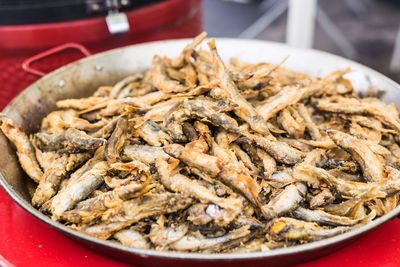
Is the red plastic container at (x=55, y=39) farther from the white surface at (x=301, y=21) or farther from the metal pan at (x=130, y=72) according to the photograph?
the white surface at (x=301, y=21)

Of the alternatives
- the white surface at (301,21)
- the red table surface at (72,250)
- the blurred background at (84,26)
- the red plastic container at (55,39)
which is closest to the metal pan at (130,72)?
the red table surface at (72,250)

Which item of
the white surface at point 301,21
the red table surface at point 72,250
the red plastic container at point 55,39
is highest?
the red plastic container at point 55,39

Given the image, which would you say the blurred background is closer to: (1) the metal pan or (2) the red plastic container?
(2) the red plastic container

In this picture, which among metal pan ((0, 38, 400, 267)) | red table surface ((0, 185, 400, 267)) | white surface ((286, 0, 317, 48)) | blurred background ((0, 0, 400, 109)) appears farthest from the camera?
white surface ((286, 0, 317, 48))

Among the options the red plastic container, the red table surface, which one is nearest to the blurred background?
the red plastic container

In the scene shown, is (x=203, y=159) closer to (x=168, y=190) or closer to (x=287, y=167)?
(x=168, y=190)

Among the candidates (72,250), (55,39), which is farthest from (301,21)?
(72,250)

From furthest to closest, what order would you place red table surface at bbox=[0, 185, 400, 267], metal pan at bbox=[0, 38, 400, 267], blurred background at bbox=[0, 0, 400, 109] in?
blurred background at bbox=[0, 0, 400, 109] → red table surface at bbox=[0, 185, 400, 267] → metal pan at bbox=[0, 38, 400, 267]

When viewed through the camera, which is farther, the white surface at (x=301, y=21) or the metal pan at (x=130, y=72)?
the white surface at (x=301, y=21)
